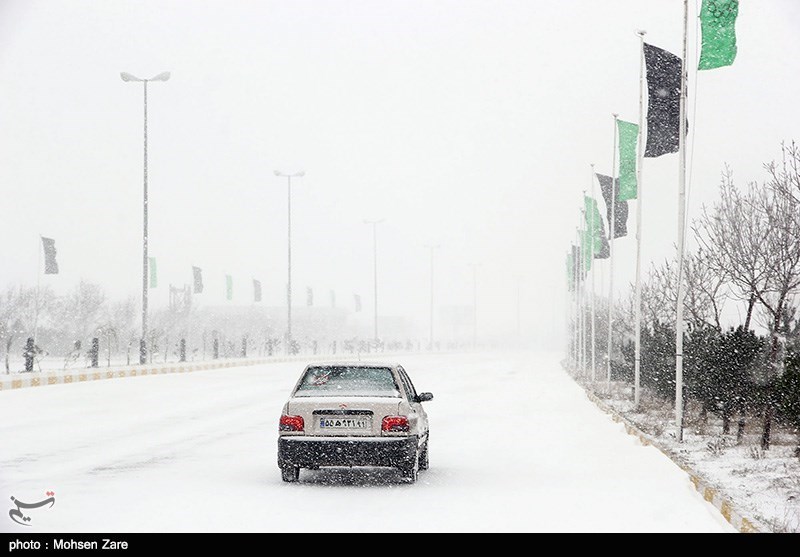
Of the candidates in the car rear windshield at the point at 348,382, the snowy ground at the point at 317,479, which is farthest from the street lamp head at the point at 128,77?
the car rear windshield at the point at 348,382

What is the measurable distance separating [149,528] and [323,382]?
420 centimetres

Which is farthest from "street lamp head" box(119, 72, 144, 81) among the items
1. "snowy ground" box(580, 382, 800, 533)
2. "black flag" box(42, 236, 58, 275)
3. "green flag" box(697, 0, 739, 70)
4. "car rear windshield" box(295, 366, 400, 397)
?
"car rear windshield" box(295, 366, 400, 397)

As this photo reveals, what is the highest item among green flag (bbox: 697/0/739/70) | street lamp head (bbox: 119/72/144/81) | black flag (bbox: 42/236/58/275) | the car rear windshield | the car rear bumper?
street lamp head (bbox: 119/72/144/81)

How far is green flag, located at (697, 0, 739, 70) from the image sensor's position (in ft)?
64.1

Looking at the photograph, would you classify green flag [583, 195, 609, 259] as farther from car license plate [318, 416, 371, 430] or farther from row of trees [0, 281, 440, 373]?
car license plate [318, 416, 371, 430]

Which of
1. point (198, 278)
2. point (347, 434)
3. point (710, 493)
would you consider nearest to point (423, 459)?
point (347, 434)

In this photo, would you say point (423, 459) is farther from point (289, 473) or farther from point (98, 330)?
point (98, 330)

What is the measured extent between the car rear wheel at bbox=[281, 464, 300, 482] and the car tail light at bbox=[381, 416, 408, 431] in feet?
3.46

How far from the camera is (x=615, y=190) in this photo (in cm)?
3394

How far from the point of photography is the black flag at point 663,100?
810 inches

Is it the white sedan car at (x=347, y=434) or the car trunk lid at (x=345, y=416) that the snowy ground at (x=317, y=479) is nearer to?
the white sedan car at (x=347, y=434)

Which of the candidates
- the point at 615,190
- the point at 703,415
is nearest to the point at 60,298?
the point at 615,190

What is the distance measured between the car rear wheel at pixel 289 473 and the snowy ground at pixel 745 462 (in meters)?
4.64

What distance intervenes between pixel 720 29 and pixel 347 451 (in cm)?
1104
